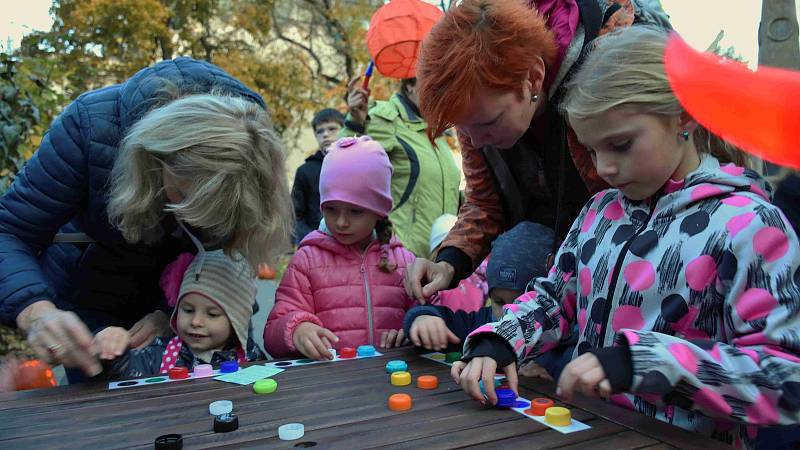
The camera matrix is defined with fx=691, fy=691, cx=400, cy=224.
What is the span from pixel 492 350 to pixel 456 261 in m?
0.89

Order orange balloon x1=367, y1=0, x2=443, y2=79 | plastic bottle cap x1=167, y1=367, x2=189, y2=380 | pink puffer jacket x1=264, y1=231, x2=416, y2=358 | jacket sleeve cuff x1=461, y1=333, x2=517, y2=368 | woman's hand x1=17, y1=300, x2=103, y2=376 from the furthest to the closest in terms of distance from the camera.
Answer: orange balloon x1=367, y1=0, x2=443, y2=79 < pink puffer jacket x1=264, y1=231, x2=416, y2=358 < plastic bottle cap x1=167, y1=367, x2=189, y2=380 < woman's hand x1=17, y1=300, x2=103, y2=376 < jacket sleeve cuff x1=461, y1=333, x2=517, y2=368

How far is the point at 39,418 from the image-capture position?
1.60 metres

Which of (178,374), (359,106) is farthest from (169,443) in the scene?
(359,106)

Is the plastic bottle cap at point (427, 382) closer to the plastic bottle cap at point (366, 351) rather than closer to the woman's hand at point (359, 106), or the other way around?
the plastic bottle cap at point (366, 351)

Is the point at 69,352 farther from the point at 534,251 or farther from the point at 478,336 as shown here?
the point at 534,251

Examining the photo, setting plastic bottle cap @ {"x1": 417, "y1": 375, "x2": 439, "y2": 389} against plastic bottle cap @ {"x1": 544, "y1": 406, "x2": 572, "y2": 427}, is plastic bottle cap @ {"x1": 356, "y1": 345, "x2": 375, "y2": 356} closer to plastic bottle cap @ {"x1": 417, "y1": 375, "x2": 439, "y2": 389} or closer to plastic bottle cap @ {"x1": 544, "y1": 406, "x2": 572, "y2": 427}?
plastic bottle cap @ {"x1": 417, "y1": 375, "x2": 439, "y2": 389}

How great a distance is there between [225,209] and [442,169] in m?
2.19

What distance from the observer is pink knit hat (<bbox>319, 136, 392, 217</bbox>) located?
2.75 m

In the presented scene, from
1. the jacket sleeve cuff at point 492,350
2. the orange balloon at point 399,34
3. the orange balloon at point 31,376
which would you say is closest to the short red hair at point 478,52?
the jacket sleeve cuff at point 492,350

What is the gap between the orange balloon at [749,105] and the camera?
1.45 m

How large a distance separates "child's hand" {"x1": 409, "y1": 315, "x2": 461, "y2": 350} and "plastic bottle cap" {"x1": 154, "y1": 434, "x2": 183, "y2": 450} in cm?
94

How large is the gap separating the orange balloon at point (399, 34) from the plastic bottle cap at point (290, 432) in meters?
2.25

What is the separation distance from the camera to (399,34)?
333cm

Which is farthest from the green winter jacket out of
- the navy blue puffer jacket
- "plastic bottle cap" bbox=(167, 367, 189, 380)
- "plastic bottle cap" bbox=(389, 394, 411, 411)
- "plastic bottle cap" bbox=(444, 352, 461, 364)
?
"plastic bottle cap" bbox=(389, 394, 411, 411)
